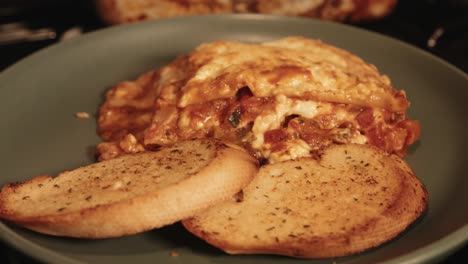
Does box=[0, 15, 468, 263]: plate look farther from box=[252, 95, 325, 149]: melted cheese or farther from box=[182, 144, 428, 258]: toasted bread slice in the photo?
box=[252, 95, 325, 149]: melted cheese

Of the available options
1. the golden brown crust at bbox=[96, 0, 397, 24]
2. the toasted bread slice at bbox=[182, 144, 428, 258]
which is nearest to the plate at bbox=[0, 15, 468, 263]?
the toasted bread slice at bbox=[182, 144, 428, 258]

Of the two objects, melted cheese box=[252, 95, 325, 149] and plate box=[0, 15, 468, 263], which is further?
melted cheese box=[252, 95, 325, 149]

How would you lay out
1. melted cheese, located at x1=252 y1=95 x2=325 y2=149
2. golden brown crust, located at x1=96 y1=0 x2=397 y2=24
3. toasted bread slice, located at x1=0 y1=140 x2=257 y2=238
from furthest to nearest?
golden brown crust, located at x1=96 y1=0 x2=397 y2=24, melted cheese, located at x1=252 y1=95 x2=325 y2=149, toasted bread slice, located at x1=0 y1=140 x2=257 y2=238

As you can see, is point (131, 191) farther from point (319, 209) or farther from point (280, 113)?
point (280, 113)

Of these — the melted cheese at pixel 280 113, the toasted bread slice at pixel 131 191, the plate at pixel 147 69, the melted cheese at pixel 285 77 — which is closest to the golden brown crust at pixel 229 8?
the plate at pixel 147 69

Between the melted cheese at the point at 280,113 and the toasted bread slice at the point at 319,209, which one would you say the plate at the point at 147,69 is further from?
the melted cheese at the point at 280,113

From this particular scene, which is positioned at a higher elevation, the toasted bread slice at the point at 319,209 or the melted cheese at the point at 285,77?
the melted cheese at the point at 285,77

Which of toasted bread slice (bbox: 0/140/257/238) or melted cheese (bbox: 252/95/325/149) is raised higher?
melted cheese (bbox: 252/95/325/149)
